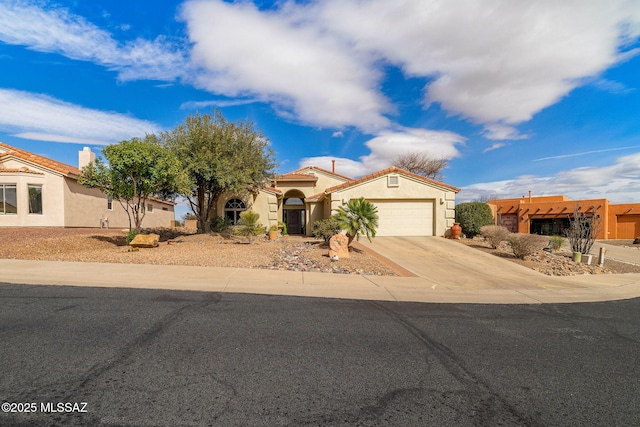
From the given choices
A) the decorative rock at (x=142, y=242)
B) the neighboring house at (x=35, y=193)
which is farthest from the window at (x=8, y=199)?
the decorative rock at (x=142, y=242)

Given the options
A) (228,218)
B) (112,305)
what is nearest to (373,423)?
(112,305)

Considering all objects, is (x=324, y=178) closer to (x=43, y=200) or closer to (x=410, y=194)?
(x=410, y=194)

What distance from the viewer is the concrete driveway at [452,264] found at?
10578 millimetres

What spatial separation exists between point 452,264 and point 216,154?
12.3m

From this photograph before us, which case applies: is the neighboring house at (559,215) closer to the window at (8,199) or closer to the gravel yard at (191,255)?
the gravel yard at (191,255)

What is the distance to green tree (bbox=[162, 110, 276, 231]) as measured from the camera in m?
17.2

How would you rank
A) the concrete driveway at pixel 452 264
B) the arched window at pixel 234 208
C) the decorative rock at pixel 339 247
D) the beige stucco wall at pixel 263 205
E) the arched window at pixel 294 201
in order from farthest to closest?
the arched window at pixel 294 201 → the arched window at pixel 234 208 → the beige stucco wall at pixel 263 205 → the decorative rock at pixel 339 247 → the concrete driveway at pixel 452 264

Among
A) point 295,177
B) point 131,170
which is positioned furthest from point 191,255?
point 295,177

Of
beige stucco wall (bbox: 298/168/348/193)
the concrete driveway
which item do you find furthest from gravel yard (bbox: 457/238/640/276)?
beige stucco wall (bbox: 298/168/348/193)

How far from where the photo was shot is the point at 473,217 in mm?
21078

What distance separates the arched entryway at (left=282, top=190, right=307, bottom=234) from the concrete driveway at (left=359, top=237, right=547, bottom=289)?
11.2 metres

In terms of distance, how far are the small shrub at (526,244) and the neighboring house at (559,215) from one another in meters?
18.3

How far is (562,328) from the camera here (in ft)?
19.5

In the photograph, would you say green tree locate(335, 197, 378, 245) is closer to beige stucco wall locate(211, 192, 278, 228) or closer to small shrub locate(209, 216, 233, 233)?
beige stucco wall locate(211, 192, 278, 228)
